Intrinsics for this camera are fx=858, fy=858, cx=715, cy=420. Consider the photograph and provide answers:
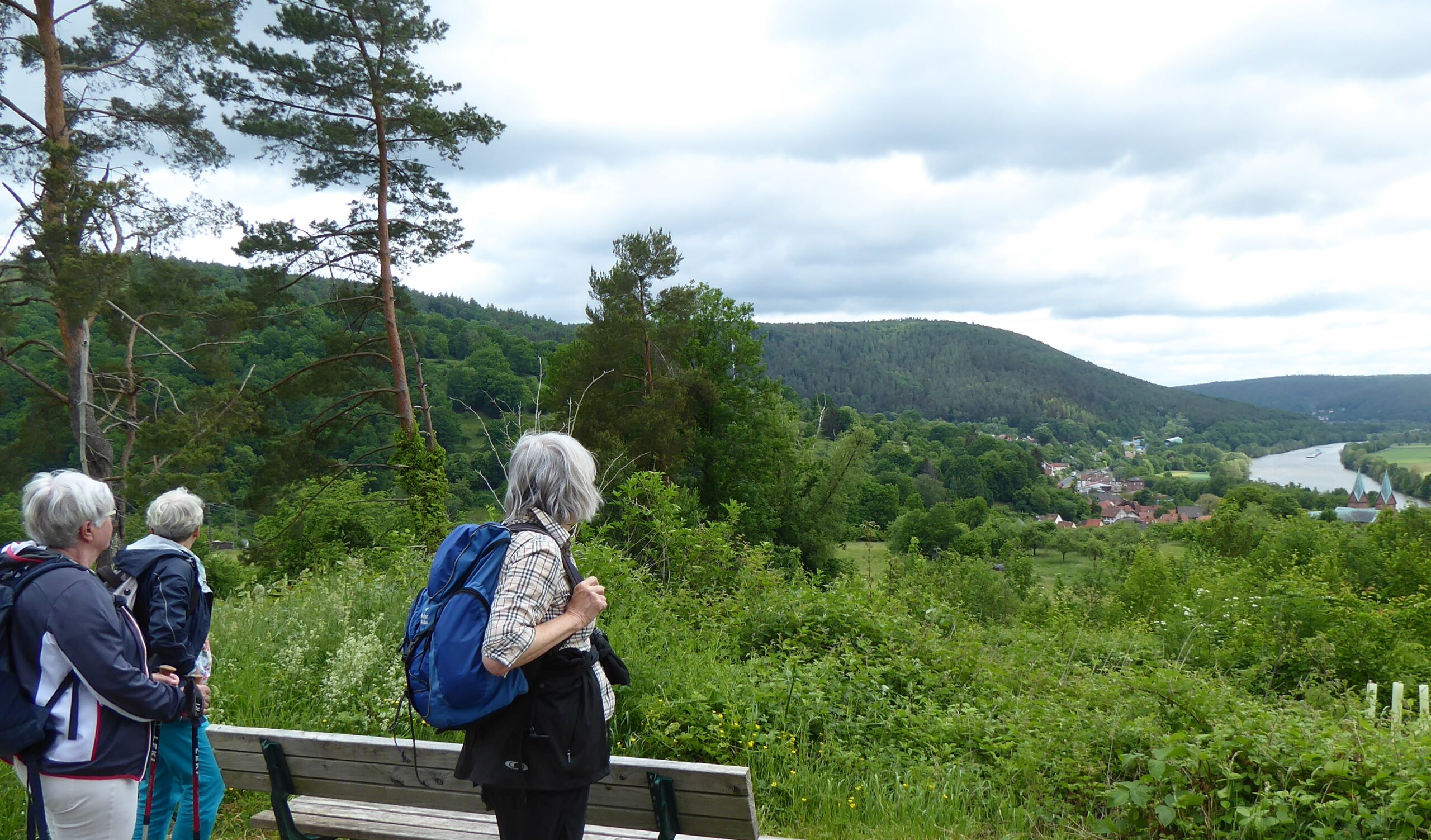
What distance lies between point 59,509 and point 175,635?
0.70 meters

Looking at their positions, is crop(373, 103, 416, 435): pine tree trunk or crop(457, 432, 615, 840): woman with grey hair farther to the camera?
crop(373, 103, 416, 435): pine tree trunk

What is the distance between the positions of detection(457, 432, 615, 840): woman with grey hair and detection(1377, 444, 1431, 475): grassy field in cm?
15269

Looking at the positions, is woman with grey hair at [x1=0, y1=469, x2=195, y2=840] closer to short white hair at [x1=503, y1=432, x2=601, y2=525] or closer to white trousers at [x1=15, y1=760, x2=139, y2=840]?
white trousers at [x1=15, y1=760, x2=139, y2=840]

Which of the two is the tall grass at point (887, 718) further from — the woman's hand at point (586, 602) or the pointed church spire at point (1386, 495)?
the pointed church spire at point (1386, 495)

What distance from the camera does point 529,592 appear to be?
6.81 feet

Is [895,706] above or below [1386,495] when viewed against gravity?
above

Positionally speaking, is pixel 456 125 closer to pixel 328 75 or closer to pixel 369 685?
pixel 328 75

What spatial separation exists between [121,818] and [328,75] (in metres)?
15.5

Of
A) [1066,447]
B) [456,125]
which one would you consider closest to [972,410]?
[1066,447]

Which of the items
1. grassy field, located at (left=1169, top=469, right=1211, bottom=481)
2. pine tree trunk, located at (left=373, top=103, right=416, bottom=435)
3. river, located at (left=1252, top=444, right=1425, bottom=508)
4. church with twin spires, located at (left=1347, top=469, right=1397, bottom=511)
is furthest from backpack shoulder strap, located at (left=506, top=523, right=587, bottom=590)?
grassy field, located at (left=1169, top=469, right=1211, bottom=481)

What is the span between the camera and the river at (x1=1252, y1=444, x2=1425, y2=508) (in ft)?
431

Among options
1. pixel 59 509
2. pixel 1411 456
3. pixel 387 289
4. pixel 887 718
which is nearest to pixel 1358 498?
pixel 1411 456

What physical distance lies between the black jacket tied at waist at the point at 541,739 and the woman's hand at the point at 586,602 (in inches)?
4.7

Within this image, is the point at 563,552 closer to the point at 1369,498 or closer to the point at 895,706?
the point at 895,706
